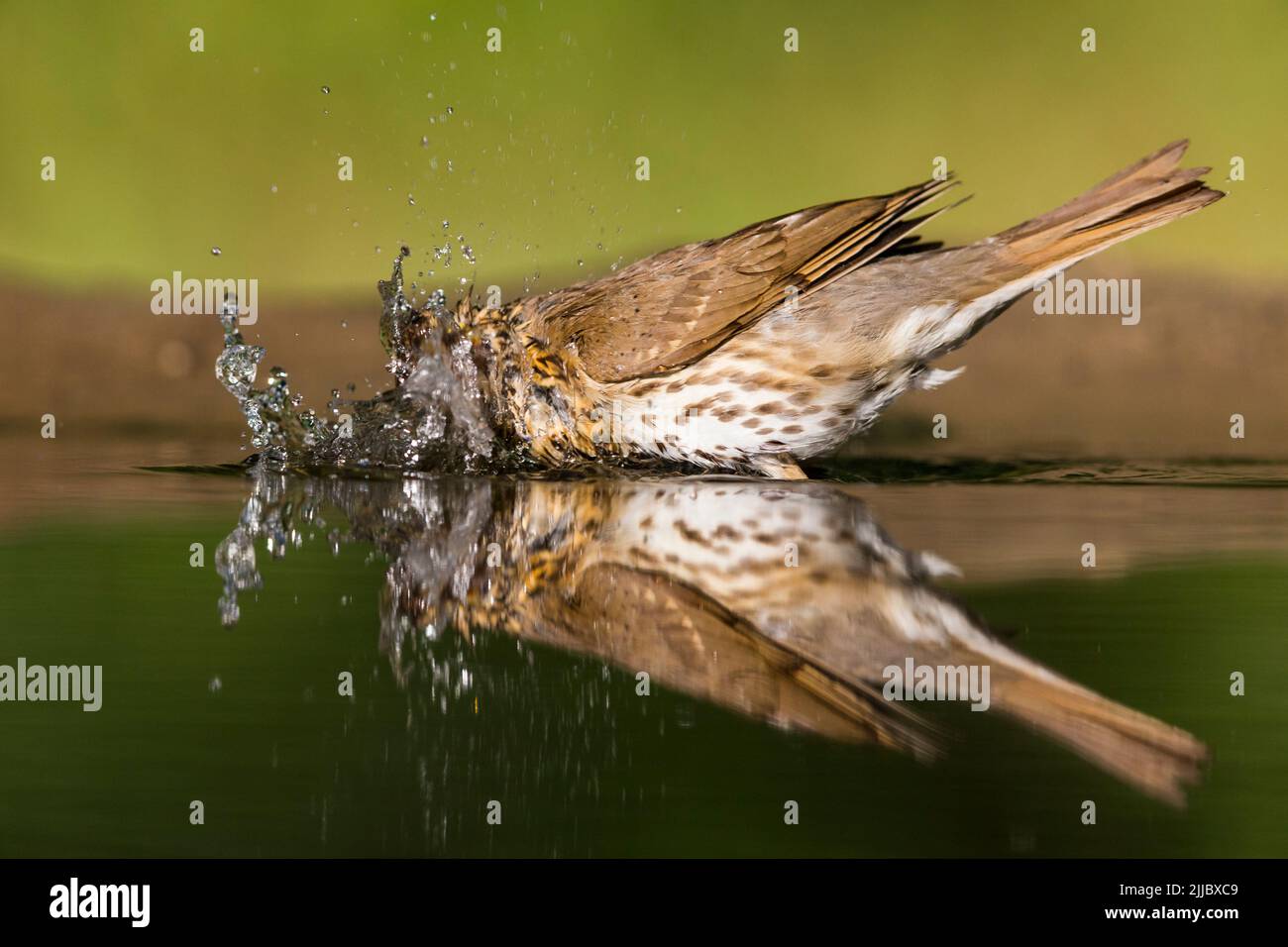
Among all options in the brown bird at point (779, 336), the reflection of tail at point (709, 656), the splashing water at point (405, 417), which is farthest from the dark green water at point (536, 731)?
the splashing water at point (405, 417)

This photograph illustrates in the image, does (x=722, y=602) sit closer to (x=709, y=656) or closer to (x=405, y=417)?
(x=709, y=656)

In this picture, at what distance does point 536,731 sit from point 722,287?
355 centimetres

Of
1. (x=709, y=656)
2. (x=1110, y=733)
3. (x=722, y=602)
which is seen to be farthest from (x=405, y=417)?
(x=1110, y=733)

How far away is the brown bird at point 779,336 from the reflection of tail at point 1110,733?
3069 mm

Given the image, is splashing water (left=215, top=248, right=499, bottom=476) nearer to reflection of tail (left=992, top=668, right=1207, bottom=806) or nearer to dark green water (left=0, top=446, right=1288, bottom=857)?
dark green water (left=0, top=446, right=1288, bottom=857)

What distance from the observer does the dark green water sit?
2258 mm

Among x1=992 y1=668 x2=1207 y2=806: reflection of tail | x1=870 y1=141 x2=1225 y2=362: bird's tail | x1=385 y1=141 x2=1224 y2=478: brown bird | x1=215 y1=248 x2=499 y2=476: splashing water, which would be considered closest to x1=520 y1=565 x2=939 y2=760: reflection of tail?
x1=992 y1=668 x2=1207 y2=806: reflection of tail

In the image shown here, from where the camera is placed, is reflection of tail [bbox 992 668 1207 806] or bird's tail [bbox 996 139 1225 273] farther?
bird's tail [bbox 996 139 1225 273]

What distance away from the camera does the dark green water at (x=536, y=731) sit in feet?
7.41

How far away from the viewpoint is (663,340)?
587 cm

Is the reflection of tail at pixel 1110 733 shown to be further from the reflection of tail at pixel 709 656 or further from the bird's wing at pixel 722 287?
the bird's wing at pixel 722 287

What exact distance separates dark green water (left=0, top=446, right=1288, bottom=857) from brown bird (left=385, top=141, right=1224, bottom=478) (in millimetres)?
1646

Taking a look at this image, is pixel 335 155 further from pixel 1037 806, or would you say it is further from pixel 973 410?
pixel 1037 806

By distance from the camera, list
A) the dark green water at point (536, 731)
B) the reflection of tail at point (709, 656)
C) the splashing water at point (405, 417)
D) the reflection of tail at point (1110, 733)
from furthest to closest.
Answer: the splashing water at point (405, 417) < the reflection of tail at point (709, 656) < the reflection of tail at point (1110, 733) < the dark green water at point (536, 731)
